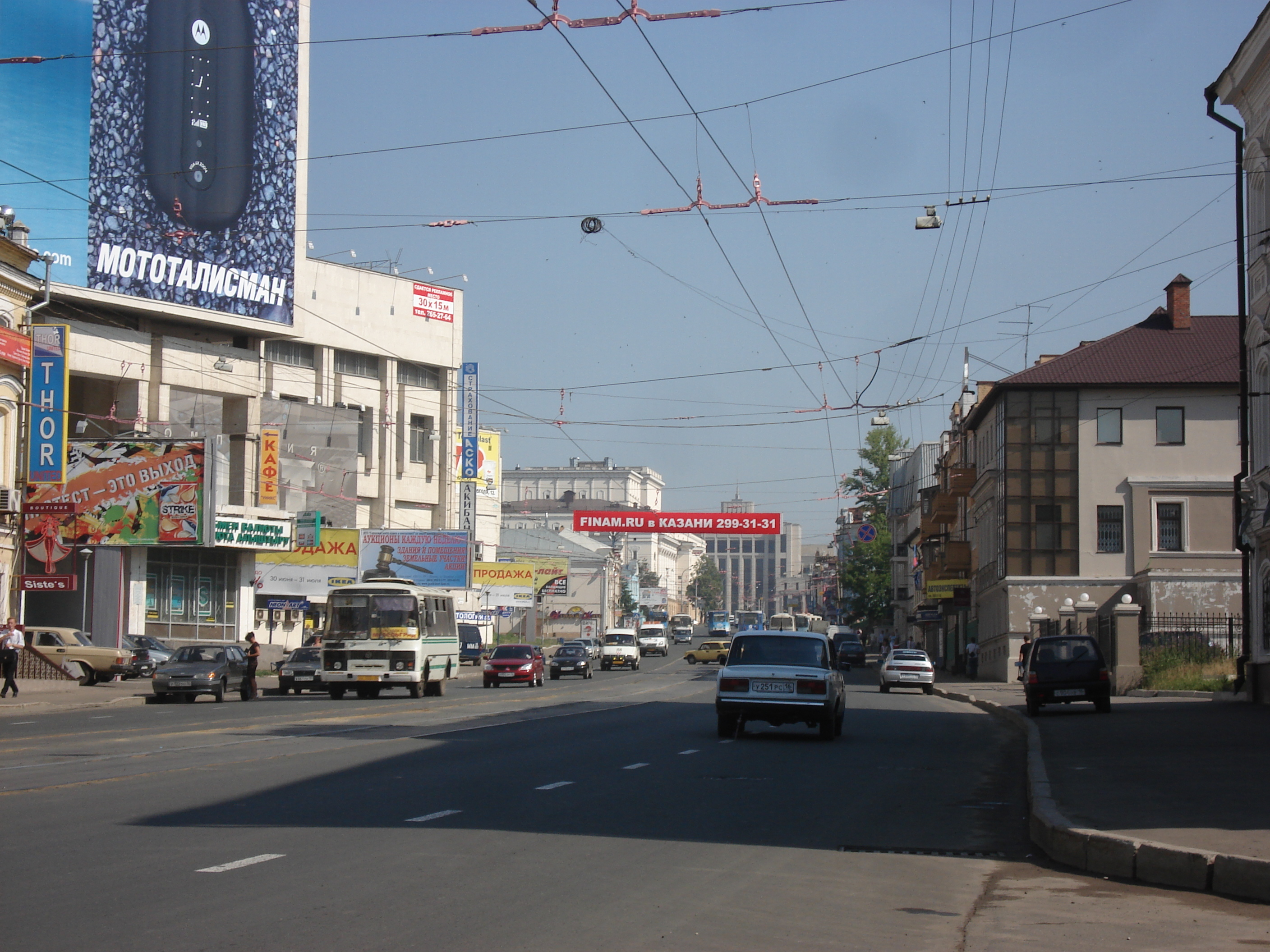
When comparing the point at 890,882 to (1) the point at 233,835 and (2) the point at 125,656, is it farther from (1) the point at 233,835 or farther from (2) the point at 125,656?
(2) the point at 125,656

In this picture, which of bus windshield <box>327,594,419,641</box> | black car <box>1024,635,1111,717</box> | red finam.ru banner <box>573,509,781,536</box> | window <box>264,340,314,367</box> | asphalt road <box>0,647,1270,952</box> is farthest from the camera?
window <box>264,340,314,367</box>

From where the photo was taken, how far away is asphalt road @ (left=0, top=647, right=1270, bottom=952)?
24.3 feet

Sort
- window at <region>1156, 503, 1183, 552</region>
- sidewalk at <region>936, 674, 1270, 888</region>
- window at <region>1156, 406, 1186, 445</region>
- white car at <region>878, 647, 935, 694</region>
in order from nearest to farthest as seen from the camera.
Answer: sidewalk at <region>936, 674, 1270, 888</region> → white car at <region>878, 647, 935, 694</region> → window at <region>1156, 503, 1183, 552</region> → window at <region>1156, 406, 1186, 445</region>

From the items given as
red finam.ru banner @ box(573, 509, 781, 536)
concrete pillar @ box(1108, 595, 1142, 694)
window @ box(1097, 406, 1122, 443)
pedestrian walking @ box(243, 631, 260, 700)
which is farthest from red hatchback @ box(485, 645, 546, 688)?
window @ box(1097, 406, 1122, 443)

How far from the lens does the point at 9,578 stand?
40406 millimetres

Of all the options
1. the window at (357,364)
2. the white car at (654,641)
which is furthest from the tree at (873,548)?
the window at (357,364)

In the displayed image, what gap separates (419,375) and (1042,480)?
43592mm

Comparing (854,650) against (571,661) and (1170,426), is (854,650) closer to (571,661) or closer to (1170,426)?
(571,661)

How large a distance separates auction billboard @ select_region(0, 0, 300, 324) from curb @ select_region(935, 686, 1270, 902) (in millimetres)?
49679

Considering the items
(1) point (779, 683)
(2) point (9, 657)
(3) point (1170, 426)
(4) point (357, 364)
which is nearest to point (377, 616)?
(2) point (9, 657)

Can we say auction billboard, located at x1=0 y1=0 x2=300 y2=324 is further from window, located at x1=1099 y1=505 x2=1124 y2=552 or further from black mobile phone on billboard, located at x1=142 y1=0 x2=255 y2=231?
window, located at x1=1099 y1=505 x2=1124 y2=552

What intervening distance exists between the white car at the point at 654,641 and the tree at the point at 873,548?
51.5ft

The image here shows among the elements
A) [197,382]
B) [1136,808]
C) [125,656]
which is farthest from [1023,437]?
[1136,808]

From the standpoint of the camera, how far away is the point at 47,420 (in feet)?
134
